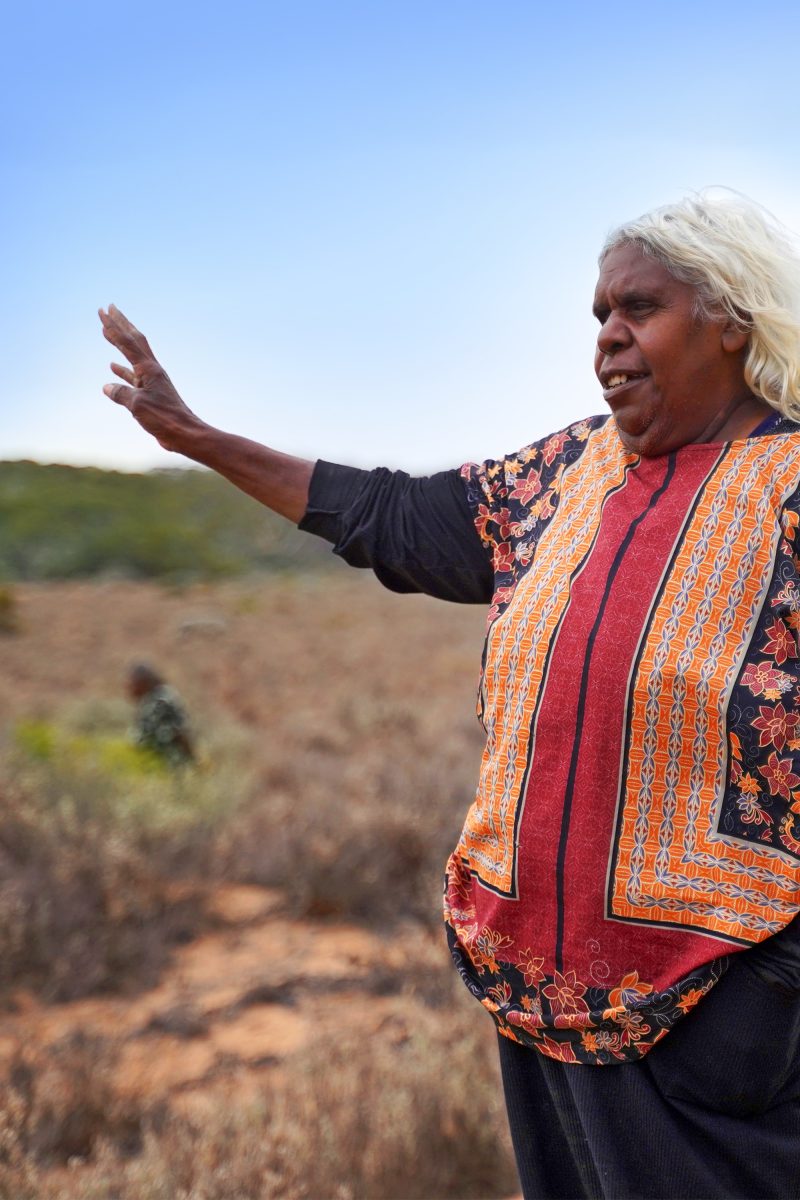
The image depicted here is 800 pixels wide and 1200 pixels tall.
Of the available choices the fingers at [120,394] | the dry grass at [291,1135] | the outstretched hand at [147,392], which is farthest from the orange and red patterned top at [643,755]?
the dry grass at [291,1135]

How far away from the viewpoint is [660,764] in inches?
71.1

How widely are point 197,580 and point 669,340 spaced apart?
1572 inches

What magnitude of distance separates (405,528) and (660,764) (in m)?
0.80

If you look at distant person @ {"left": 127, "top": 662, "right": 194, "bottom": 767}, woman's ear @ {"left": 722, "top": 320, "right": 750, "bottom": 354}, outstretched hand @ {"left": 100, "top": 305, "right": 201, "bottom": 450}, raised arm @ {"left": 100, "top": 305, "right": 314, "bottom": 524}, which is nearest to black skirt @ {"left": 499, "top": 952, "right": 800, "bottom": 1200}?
woman's ear @ {"left": 722, "top": 320, "right": 750, "bottom": 354}

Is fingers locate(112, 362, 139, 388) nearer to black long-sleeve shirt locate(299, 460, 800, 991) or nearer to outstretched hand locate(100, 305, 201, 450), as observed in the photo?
outstretched hand locate(100, 305, 201, 450)

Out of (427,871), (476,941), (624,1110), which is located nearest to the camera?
(624,1110)

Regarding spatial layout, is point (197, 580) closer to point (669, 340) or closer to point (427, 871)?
point (427, 871)

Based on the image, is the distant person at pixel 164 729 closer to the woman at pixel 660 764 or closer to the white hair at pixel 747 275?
the woman at pixel 660 764

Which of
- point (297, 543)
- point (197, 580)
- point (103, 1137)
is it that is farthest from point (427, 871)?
point (297, 543)

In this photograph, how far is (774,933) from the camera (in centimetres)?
175

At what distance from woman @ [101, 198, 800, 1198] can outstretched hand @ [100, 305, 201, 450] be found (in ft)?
2.77

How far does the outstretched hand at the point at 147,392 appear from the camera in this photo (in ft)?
8.14

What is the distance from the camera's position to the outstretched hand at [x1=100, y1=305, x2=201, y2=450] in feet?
8.14

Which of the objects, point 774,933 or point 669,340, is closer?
point 774,933
